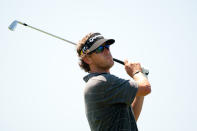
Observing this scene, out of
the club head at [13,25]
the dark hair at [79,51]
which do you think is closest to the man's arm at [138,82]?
the dark hair at [79,51]

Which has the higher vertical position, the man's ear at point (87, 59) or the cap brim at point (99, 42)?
the cap brim at point (99, 42)

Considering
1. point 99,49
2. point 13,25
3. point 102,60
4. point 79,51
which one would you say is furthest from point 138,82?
point 13,25

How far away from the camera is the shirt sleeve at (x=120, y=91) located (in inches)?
187

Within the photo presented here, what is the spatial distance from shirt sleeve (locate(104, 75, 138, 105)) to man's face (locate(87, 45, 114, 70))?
483 mm

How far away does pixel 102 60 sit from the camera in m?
5.34

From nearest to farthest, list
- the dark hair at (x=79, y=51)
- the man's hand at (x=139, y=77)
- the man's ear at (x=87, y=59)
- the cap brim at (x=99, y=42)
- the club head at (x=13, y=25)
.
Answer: the man's hand at (x=139, y=77) → the cap brim at (x=99, y=42) → the man's ear at (x=87, y=59) → the dark hair at (x=79, y=51) → the club head at (x=13, y=25)

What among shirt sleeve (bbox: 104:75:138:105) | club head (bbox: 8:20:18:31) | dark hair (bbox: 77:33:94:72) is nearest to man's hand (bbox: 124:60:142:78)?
shirt sleeve (bbox: 104:75:138:105)

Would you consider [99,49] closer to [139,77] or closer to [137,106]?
A: [139,77]

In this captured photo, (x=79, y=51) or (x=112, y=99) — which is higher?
(x=79, y=51)

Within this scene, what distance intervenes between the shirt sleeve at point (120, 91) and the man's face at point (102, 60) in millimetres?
483

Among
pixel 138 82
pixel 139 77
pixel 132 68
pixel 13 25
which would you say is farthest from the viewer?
pixel 13 25

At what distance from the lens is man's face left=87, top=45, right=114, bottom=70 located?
5.30 meters

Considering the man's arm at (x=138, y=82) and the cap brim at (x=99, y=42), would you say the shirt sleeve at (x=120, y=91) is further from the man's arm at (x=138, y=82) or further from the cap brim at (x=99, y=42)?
the cap brim at (x=99, y=42)

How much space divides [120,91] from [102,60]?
0.77 m
